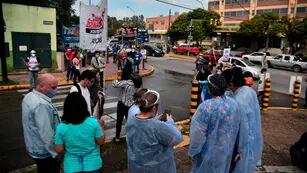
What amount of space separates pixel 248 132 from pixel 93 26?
6.77 meters

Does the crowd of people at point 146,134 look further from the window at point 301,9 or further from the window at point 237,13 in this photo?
the window at point 237,13

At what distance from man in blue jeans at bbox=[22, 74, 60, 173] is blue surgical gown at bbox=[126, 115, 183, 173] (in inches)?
38.0

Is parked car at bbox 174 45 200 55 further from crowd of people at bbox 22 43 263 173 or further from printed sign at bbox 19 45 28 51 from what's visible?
crowd of people at bbox 22 43 263 173

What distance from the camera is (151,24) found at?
359ft

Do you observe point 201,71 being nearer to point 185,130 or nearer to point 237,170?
point 185,130

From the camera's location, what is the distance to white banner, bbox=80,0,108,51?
9.71 m

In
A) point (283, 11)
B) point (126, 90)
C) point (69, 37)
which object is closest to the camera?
point (126, 90)

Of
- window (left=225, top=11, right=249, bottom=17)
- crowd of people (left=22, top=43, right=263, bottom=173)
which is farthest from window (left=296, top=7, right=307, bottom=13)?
crowd of people (left=22, top=43, right=263, bottom=173)

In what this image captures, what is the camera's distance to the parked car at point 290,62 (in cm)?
3011

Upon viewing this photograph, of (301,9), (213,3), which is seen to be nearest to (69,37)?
(301,9)

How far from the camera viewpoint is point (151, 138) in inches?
141

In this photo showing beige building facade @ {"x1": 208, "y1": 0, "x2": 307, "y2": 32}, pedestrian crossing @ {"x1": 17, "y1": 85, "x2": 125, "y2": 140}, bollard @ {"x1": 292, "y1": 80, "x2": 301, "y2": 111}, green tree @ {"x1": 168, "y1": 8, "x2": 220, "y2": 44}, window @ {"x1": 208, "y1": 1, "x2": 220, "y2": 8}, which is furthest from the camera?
window @ {"x1": 208, "y1": 1, "x2": 220, "y2": 8}

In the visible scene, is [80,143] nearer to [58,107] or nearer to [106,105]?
[58,107]

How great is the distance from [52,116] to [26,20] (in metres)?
19.1
